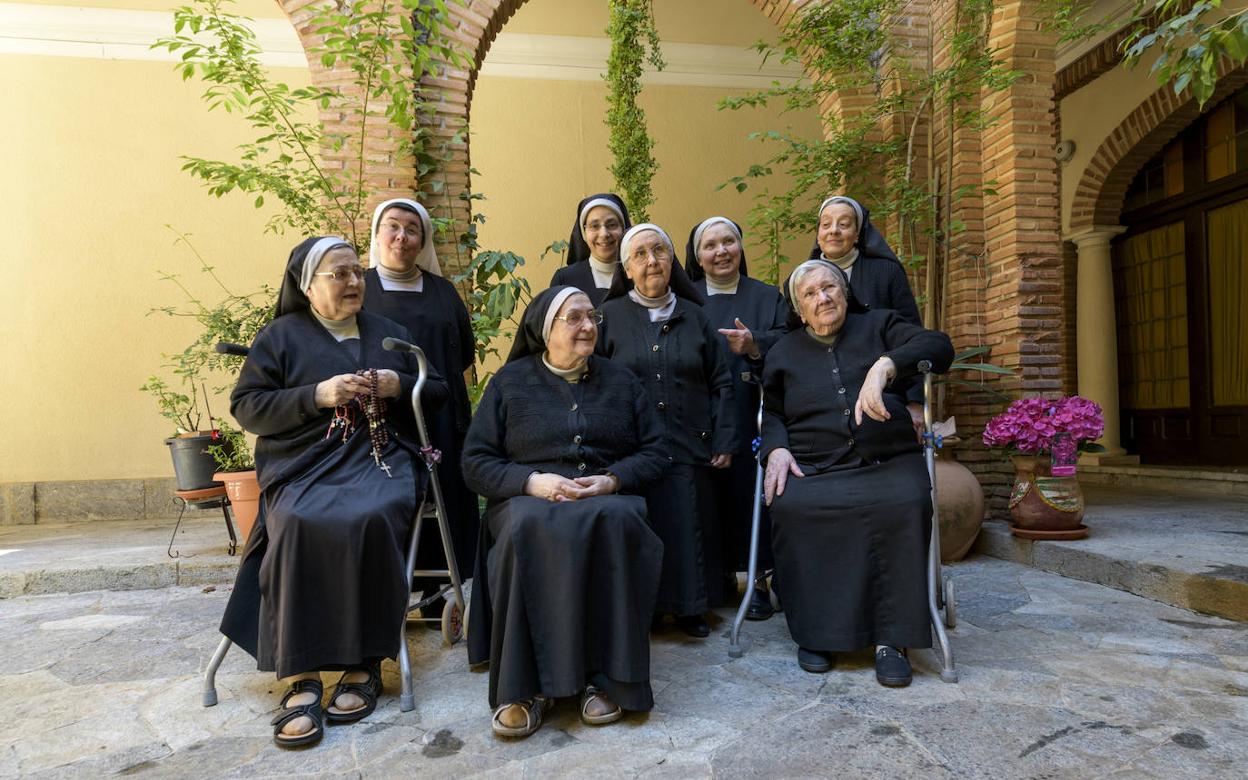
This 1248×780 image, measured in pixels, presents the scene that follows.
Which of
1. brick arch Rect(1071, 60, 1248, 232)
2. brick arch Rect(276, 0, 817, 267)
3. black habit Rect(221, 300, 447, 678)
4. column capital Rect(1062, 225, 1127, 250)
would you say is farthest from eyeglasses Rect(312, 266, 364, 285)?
column capital Rect(1062, 225, 1127, 250)

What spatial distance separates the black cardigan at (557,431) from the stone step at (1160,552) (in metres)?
2.61

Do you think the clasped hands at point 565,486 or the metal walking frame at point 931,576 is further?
the metal walking frame at point 931,576

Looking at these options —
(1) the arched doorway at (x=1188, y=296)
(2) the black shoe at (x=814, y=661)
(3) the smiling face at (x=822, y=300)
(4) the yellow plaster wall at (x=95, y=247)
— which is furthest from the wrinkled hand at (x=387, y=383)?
(1) the arched doorway at (x=1188, y=296)

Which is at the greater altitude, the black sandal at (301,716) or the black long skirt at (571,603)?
the black long skirt at (571,603)

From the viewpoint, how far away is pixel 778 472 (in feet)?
10.1

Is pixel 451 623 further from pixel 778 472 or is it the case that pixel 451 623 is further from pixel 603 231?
pixel 603 231

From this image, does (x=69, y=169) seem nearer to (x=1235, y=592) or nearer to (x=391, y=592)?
(x=391, y=592)

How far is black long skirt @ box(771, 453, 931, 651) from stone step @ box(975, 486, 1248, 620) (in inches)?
64.8

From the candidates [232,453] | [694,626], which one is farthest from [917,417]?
[232,453]

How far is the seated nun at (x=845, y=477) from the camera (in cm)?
285

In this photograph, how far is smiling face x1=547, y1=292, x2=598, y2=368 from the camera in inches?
110

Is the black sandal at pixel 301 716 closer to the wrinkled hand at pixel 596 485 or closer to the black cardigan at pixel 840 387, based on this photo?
the wrinkled hand at pixel 596 485

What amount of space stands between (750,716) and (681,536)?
3.03 feet

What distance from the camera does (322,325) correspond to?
9.68 ft
